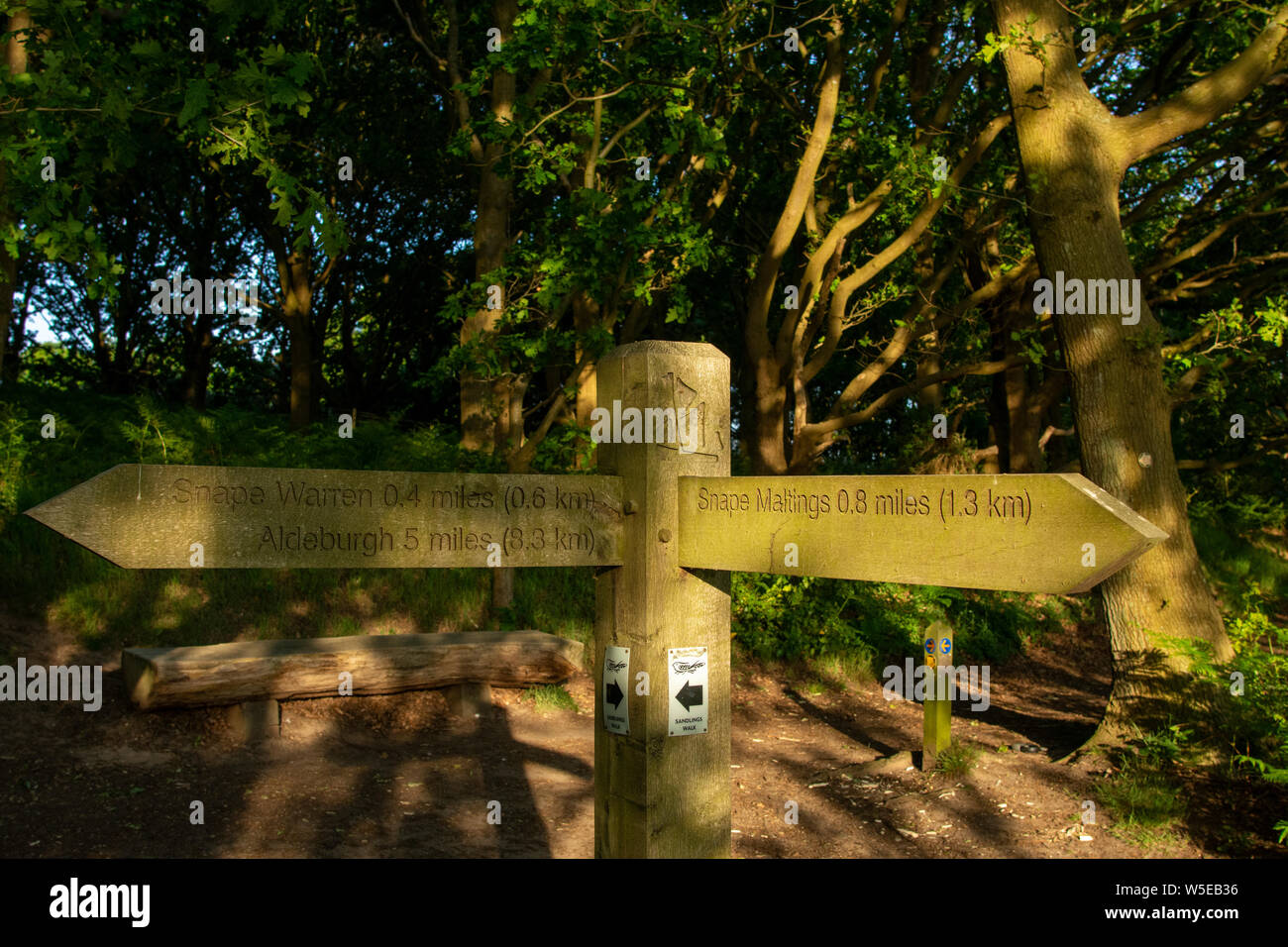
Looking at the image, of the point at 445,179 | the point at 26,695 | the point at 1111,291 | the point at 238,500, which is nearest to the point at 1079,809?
the point at 1111,291

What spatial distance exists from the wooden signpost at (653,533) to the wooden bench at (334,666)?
5.34 metres

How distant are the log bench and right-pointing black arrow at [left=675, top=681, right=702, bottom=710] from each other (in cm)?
559

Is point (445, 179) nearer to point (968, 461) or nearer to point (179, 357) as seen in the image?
point (179, 357)

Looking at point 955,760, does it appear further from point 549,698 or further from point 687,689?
point 687,689

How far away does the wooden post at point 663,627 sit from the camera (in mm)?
2773

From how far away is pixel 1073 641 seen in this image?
13.4m

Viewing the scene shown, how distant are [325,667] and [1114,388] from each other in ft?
19.4

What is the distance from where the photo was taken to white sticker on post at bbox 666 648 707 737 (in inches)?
110

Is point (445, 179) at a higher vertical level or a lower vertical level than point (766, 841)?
higher

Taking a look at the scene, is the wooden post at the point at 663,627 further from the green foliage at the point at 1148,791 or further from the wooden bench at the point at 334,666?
the wooden bench at the point at 334,666

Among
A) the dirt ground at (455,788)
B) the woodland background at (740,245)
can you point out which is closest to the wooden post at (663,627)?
the dirt ground at (455,788)

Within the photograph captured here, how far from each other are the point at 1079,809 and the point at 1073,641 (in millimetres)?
7087

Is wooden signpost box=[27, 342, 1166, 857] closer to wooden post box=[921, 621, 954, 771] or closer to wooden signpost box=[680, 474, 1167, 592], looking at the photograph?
wooden signpost box=[680, 474, 1167, 592]

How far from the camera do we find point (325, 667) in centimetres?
798
